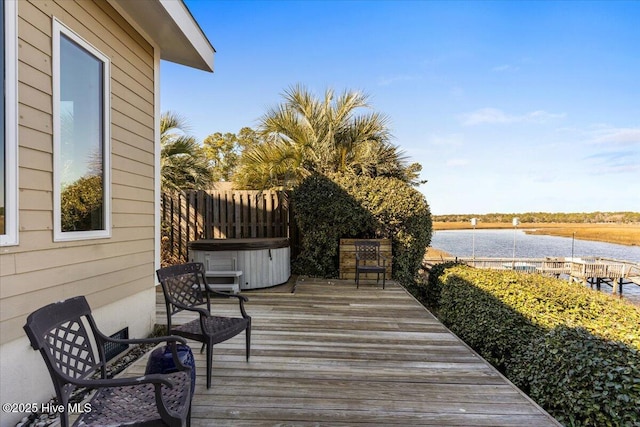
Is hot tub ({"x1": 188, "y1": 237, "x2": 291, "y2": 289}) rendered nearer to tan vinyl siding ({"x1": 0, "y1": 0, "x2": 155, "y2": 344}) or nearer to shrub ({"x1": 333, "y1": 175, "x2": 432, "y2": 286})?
tan vinyl siding ({"x1": 0, "y1": 0, "x2": 155, "y2": 344})

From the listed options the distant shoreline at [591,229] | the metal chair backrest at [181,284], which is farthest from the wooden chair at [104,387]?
the distant shoreline at [591,229]

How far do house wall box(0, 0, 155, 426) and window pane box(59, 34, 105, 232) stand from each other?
135mm

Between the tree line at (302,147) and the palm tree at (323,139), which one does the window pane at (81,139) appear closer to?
the tree line at (302,147)

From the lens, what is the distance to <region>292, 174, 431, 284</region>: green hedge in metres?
6.11

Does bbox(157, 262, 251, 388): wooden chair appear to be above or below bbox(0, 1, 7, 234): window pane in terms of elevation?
below

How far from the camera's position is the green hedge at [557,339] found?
73.3 inches

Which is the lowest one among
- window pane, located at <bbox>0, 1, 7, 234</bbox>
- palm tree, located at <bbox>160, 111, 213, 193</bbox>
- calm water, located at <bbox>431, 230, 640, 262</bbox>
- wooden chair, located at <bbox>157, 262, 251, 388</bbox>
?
calm water, located at <bbox>431, 230, 640, 262</bbox>

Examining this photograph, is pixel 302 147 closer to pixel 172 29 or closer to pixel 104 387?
pixel 172 29

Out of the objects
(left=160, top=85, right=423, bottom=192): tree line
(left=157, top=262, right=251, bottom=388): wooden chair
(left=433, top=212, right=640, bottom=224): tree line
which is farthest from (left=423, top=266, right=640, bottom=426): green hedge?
(left=433, top=212, right=640, bottom=224): tree line

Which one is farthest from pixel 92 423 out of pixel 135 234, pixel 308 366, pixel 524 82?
pixel 524 82

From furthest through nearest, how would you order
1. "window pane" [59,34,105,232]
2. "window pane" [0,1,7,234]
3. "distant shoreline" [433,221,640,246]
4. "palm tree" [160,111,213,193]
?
1. "distant shoreline" [433,221,640,246]
2. "palm tree" [160,111,213,193]
3. "window pane" [59,34,105,232]
4. "window pane" [0,1,7,234]

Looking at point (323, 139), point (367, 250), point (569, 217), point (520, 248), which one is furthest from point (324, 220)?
point (520, 248)

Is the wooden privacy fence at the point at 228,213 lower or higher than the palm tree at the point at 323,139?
lower

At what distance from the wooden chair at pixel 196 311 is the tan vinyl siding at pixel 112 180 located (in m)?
0.59
